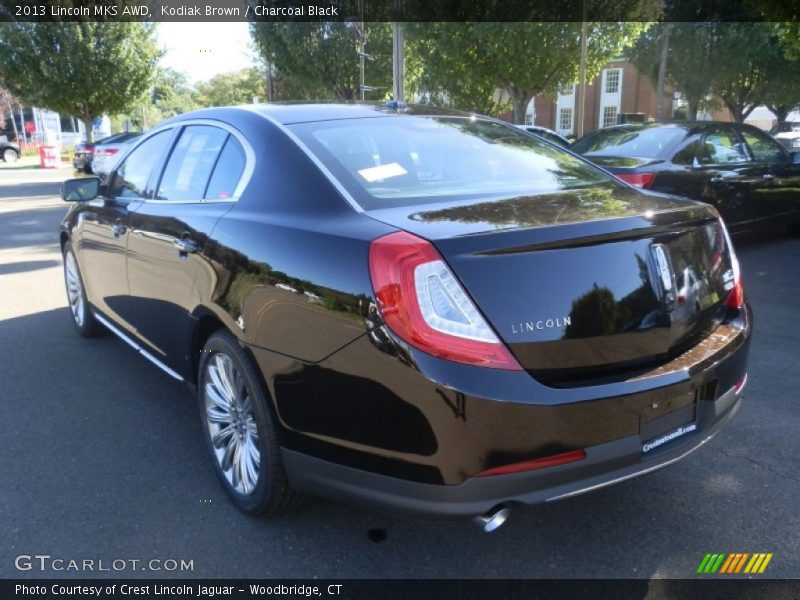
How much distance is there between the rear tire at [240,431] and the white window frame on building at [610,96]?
48692mm

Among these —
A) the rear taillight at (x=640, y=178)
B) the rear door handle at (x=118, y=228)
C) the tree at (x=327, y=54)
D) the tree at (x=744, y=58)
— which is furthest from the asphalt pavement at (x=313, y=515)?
the tree at (x=744, y=58)

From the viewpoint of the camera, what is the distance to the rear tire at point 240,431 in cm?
255

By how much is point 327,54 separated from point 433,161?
2373cm

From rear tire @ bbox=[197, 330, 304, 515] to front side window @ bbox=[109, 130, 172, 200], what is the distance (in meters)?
1.52

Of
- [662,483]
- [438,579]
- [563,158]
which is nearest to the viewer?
[438,579]

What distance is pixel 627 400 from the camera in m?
2.15

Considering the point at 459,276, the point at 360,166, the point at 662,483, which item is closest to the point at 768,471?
the point at 662,483

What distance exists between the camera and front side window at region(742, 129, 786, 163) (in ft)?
26.1

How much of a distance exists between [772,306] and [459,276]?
16.2ft

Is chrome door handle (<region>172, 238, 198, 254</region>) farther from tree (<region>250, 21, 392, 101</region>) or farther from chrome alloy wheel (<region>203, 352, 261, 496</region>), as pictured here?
tree (<region>250, 21, 392, 101</region>)

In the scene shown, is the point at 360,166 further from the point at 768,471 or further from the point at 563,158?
the point at 768,471

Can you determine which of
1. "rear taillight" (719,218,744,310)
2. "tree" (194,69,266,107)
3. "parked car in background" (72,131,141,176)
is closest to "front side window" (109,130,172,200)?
"rear taillight" (719,218,744,310)

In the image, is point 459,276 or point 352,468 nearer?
point 459,276

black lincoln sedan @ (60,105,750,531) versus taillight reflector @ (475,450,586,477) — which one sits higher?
black lincoln sedan @ (60,105,750,531)
